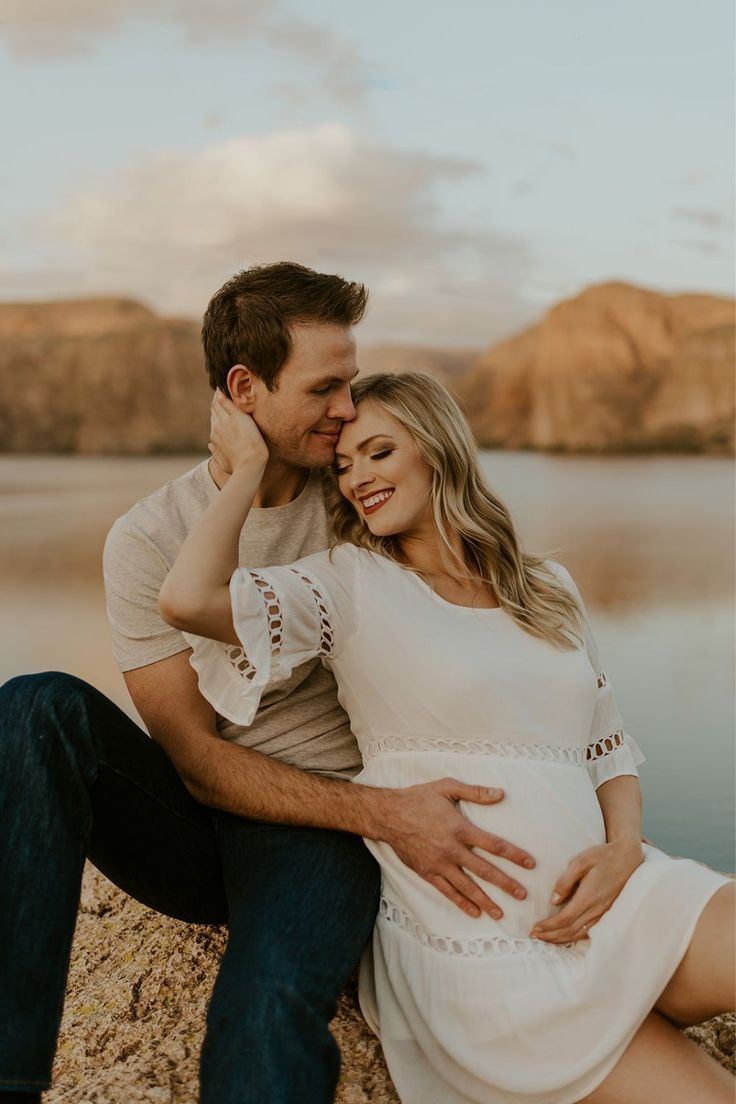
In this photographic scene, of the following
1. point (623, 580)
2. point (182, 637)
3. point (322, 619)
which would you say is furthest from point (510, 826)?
point (623, 580)

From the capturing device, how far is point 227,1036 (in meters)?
1.80

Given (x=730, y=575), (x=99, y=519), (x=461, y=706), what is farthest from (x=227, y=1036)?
(x=99, y=519)

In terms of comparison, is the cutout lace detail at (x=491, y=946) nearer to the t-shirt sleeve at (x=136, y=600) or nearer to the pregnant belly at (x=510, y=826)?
the pregnant belly at (x=510, y=826)

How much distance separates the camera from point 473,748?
2127mm

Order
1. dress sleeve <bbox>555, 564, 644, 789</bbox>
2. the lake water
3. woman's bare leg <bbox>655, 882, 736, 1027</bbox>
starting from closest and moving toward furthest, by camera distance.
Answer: woman's bare leg <bbox>655, 882, 736, 1027</bbox>, dress sleeve <bbox>555, 564, 644, 789</bbox>, the lake water

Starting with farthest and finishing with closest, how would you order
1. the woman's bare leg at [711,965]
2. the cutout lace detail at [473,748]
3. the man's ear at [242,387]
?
the man's ear at [242,387]
the cutout lace detail at [473,748]
the woman's bare leg at [711,965]

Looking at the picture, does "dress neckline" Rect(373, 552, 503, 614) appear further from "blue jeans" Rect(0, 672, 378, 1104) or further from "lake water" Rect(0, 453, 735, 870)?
"blue jeans" Rect(0, 672, 378, 1104)

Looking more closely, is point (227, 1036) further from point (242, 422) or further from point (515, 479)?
point (515, 479)

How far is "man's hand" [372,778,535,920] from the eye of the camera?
2.02 m

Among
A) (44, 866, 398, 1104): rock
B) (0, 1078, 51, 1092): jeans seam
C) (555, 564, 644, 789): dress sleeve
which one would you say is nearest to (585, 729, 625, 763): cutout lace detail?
(555, 564, 644, 789): dress sleeve

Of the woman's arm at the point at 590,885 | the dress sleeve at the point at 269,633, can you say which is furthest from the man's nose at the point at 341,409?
the woman's arm at the point at 590,885

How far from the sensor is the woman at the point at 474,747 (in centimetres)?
191

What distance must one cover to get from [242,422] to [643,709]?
16.6 feet

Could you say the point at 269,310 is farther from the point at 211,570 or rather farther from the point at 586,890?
the point at 586,890
